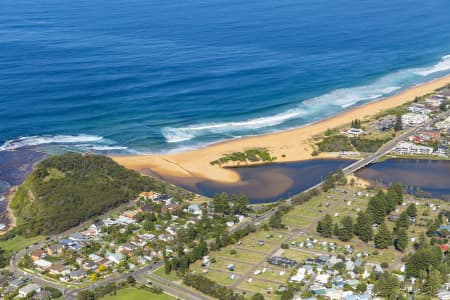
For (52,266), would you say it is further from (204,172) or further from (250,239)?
(204,172)

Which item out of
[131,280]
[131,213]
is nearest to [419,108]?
[131,213]

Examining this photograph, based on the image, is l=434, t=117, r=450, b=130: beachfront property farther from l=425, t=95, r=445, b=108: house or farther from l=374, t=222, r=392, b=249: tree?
l=374, t=222, r=392, b=249: tree

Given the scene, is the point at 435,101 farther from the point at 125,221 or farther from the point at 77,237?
the point at 77,237

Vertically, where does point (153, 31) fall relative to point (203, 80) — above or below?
above

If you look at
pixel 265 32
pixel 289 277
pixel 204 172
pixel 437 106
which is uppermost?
pixel 265 32

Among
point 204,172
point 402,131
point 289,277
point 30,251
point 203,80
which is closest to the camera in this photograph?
point 289,277

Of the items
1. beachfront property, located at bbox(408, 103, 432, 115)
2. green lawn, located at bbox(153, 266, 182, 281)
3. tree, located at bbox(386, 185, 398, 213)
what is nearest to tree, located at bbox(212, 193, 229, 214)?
green lawn, located at bbox(153, 266, 182, 281)

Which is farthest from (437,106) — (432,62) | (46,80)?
(46,80)
